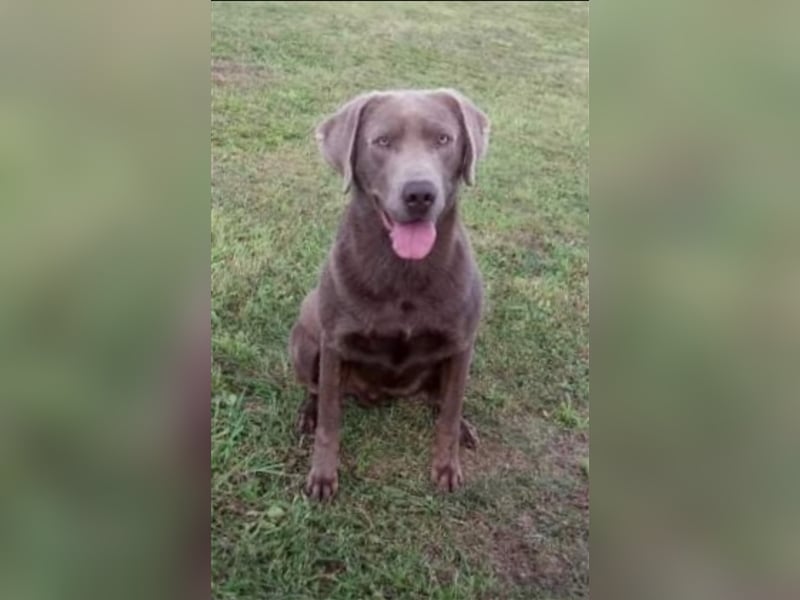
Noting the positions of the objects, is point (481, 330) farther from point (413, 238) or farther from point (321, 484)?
point (321, 484)

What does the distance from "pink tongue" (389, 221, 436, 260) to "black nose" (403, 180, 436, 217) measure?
0.21ft

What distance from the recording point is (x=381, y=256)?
8.00ft

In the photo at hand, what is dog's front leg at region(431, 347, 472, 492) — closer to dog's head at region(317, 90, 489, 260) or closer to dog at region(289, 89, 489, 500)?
dog at region(289, 89, 489, 500)

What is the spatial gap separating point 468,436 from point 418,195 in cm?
79

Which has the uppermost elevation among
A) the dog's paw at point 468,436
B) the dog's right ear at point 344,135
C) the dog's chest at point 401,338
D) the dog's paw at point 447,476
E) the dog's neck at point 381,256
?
the dog's right ear at point 344,135
